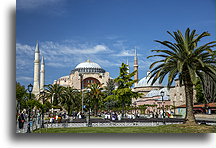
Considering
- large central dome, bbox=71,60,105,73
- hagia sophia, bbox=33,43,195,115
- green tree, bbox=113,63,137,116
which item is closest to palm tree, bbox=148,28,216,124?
green tree, bbox=113,63,137,116

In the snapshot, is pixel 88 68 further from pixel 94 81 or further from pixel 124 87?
pixel 124 87

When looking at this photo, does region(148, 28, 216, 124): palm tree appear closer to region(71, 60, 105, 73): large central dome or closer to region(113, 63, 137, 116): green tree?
region(113, 63, 137, 116): green tree

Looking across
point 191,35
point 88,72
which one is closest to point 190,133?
point 191,35

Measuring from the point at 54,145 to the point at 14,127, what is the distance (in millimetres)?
1701

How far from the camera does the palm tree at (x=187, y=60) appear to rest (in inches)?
503

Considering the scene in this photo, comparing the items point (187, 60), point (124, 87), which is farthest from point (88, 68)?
point (187, 60)

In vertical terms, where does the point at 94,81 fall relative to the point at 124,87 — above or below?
above

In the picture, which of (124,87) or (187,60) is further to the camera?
(124,87)

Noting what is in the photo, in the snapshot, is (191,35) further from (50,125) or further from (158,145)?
(50,125)

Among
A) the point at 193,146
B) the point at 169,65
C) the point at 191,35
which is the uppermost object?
the point at 191,35

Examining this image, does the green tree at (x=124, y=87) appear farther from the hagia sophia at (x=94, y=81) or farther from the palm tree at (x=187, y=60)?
the hagia sophia at (x=94, y=81)

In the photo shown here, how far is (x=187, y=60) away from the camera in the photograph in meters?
13.0

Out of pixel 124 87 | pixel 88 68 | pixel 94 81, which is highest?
pixel 88 68

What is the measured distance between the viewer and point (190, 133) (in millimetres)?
10734
